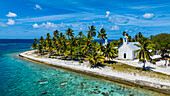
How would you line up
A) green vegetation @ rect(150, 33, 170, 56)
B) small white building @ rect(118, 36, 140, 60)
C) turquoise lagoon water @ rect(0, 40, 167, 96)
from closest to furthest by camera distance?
turquoise lagoon water @ rect(0, 40, 167, 96), small white building @ rect(118, 36, 140, 60), green vegetation @ rect(150, 33, 170, 56)

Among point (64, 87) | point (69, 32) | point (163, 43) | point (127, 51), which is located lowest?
point (64, 87)

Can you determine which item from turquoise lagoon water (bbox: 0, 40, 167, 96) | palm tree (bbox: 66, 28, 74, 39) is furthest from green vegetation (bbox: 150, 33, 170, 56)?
palm tree (bbox: 66, 28, 74, 39)

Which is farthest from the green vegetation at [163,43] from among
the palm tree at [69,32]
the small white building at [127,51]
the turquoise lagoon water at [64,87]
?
the palm tree at [69,32]

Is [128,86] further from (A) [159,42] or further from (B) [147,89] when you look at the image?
(A) [159,42]

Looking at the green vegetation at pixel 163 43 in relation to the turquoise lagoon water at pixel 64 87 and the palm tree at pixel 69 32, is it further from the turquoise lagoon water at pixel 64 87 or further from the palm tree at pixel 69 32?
the palm tree at pixel 69 32

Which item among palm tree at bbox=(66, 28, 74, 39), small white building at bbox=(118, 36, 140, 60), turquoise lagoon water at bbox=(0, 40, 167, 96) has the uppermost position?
palm tree at bbox=(66, 28, 74, 39)

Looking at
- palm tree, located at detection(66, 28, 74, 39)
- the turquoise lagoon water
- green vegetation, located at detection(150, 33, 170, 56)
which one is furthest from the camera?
palm tree, located at detection(66, 28, 74, 39)

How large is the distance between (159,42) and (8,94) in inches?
2508

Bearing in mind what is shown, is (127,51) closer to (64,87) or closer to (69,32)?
(69,32)

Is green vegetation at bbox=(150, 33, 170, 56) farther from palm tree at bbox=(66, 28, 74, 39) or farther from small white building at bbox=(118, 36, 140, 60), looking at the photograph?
palm tree at bbox=(66, 28, 74, 39)

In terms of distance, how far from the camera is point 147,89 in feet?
84.1

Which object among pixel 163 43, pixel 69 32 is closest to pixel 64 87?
pixel 69 32

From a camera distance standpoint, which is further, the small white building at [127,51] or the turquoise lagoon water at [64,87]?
the small white building at [127,51]

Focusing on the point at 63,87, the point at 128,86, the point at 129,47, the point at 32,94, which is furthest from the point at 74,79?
the point at 129,47
